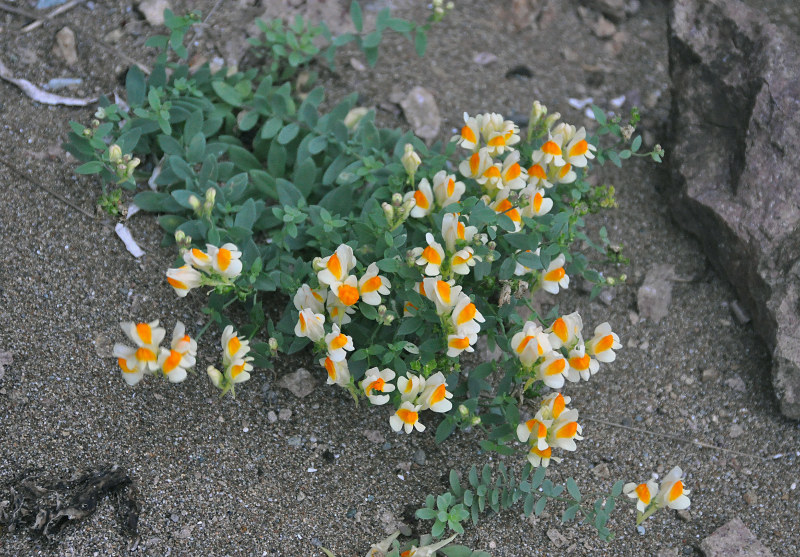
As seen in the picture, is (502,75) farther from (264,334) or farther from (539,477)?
(539,477)

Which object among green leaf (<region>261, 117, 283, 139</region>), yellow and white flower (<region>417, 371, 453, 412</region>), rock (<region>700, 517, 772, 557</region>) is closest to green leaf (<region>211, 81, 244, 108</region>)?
green leaf (<region>261, 117, 283, 139</region>)

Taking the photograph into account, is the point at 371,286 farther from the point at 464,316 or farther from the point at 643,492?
the point at 643,492

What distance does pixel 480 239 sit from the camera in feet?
7.86

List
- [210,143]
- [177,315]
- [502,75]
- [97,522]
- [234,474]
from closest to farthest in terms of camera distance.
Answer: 1. [97,522]
2. [234,474]
3. [177,315]
4. [210,143]
5. [502,75]

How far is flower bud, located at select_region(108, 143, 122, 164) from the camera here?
8.33 ft

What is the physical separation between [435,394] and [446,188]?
0.66 meters

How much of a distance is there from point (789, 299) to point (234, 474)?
1.95 meters

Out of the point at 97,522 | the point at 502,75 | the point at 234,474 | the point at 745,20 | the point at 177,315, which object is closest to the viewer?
the point at 97,522

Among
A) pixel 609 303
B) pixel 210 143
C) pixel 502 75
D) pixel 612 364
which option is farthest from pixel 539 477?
pixel 502 75

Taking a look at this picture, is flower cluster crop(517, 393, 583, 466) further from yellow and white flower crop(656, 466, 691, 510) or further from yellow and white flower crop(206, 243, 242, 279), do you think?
yellow and white flower crop(206, 243, 242, 279)

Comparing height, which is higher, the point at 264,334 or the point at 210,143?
the point at 210,143

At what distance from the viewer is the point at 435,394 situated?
7.59 ft

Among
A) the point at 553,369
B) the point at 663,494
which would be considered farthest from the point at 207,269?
the point at 663,494

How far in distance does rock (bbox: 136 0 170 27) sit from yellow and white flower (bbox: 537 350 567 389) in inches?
84.5
